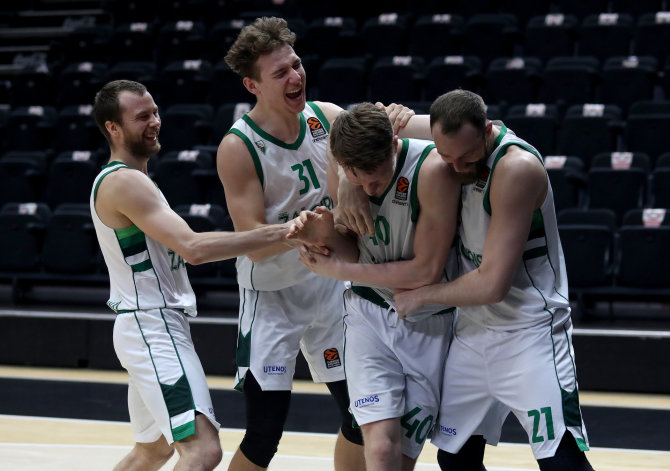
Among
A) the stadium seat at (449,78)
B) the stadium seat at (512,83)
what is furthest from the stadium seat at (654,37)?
the stadium seat at (449,78)

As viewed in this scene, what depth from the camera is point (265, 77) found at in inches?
150

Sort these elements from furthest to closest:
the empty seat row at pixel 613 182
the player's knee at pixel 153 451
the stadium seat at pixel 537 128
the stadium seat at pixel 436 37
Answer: the stadium seat at pixel 436 37
the stadium seat at pixel 537 128
the empty seat row at pixel 613 182
the player's knee at pixel 153 451

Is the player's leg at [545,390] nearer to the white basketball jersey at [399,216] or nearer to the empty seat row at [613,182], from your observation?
the white basketball jersey at [399,216]

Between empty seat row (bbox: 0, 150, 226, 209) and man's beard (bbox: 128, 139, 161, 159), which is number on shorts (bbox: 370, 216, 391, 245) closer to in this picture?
man's beard (bbox: 128, 139, 161, 159)

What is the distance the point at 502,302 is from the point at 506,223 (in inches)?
13.2

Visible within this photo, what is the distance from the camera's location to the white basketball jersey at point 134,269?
349 cm

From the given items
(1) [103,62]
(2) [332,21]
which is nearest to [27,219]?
(1) [103,62]

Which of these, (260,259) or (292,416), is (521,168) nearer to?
(260,259)

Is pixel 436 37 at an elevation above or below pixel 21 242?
above

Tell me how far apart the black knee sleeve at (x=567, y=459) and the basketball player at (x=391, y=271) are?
0.46 metres

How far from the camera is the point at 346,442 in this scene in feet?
12.5

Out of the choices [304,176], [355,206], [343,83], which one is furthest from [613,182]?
[355,206]

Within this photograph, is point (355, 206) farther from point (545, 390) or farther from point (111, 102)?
point (111, 102)

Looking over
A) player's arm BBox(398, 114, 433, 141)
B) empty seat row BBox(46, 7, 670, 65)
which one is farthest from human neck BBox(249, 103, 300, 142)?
empty seat row BBox(46, 7, 670, 65)
